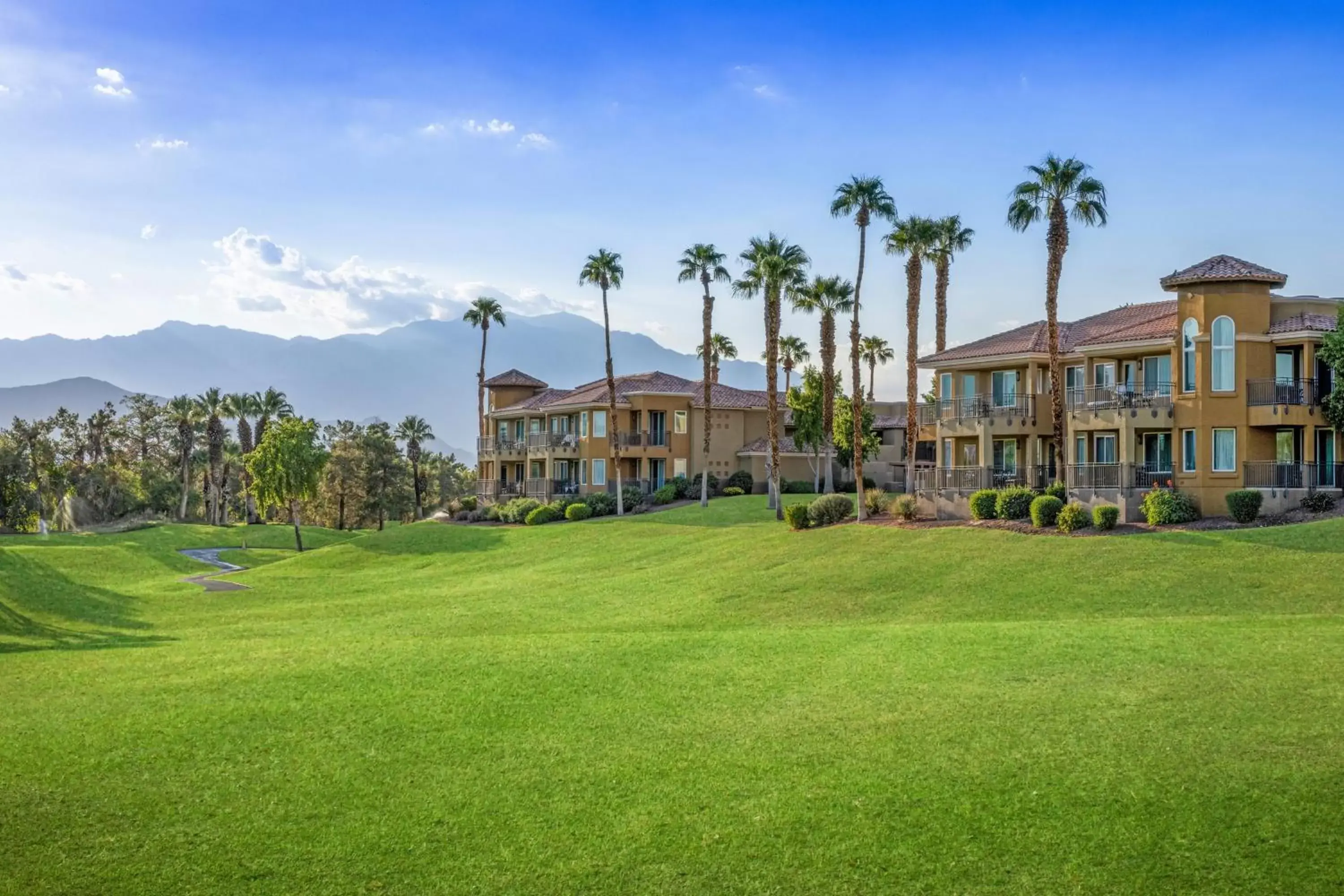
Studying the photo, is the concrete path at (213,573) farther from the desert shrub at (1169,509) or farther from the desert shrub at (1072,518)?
the desert shrub at (1169,509)

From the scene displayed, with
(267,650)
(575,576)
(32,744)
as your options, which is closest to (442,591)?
(575,576)

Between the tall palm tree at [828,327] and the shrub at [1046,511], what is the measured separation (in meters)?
21.5

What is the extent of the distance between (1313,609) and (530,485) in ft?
165

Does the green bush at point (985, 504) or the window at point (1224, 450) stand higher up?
the window at point (1224, 450)

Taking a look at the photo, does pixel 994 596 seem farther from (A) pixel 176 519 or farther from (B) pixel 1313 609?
(A) pixel 176 519

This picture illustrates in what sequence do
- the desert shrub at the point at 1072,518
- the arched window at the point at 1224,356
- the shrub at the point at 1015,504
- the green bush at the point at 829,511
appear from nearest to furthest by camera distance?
the desert shrub at the point at 1072,518
the arched window at the point at 1224,356
the shrub at the point at 1015,504
the green bush at the point at 829,511

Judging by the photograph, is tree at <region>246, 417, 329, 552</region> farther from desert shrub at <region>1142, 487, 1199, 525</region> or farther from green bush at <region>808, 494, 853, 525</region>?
desert shrub at <region>1142, 487, 1199, 525</region>

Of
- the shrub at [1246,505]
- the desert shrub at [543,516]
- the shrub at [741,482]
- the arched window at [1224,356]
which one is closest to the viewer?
the shrub at [1246,505]

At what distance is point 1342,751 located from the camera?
12547 mm

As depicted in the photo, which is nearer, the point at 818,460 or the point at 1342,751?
the point at 1342,751

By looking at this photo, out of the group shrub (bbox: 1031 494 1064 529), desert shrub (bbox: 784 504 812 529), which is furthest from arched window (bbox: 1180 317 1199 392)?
desert shrub (bbox: 784 504 812 529)

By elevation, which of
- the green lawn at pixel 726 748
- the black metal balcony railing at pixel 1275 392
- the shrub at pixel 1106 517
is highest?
the black metal balcony railing at pixel 1275 392

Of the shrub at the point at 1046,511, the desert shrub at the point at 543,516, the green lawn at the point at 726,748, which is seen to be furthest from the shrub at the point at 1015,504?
the desert shrub at the point at 543,516

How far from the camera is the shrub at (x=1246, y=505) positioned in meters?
32.5
